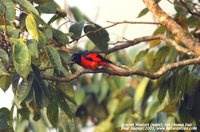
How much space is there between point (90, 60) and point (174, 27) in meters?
0.41

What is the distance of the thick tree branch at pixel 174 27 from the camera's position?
2371 millimetres

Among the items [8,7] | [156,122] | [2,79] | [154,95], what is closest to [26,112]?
[2,79]

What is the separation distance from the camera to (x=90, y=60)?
2637 mm

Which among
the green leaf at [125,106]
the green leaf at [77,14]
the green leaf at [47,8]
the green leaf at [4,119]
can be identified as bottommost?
the green leaf at [125,106]

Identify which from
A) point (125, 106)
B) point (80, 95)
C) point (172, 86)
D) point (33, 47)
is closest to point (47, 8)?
point (33, 47)

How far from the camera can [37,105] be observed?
238cm

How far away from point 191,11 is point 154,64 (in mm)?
509

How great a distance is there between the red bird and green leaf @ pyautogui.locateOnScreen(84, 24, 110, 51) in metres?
0.05

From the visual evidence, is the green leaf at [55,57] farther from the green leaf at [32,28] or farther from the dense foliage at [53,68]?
the green leaf at [32,28]

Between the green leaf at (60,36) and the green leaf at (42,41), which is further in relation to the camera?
the green leaf at (60,36)

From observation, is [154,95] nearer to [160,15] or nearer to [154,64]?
[154,64]

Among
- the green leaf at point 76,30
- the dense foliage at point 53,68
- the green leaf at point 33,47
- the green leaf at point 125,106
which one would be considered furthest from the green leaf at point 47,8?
the green leaf at point 125,106

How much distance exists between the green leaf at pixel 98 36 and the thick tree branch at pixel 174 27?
9.8 inches

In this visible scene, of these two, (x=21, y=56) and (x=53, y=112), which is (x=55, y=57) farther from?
(x=53, y=112)
